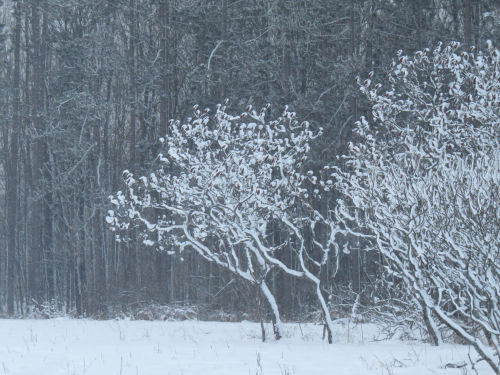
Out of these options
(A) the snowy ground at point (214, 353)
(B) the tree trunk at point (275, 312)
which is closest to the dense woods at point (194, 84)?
(A) the snowy ground at point (214, 353)

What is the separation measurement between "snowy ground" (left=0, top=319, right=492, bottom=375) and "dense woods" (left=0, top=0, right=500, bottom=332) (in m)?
4.47

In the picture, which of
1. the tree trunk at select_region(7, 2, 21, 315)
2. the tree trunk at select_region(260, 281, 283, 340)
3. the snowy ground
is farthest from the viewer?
the tree trunk at select_region(7, 2, 21, 315)

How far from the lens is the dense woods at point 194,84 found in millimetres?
21078

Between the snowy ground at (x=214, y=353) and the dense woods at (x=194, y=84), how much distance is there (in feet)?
14.7

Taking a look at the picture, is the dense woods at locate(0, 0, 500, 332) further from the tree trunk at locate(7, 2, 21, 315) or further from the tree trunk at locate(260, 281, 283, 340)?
the tree trunk at locate(260, 281, 283, 340)

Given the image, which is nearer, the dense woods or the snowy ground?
the snowy ground

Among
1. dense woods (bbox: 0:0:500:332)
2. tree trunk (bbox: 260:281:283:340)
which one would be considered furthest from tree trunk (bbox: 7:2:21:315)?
tree trunk (bbox: 260:281:283:340)

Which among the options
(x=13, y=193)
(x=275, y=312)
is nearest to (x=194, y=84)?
(x=13, y=193)

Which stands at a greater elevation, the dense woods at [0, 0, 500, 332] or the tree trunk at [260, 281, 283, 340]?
the dense woods at [0, 0, 500, 332]

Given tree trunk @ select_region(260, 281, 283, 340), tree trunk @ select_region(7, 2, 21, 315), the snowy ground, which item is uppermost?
tree trunk @ select_region(7, 2, 21, 315)

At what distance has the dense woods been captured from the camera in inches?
830

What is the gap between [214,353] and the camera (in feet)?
35.1

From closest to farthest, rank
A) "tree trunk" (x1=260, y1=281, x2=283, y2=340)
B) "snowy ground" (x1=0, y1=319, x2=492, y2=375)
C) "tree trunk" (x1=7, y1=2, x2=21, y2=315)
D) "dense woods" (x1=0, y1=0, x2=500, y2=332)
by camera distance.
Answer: "snowy ground" (x1=0, y1=319, x2=492, y2=375), "tree trunk" (x1=260, y1=281, x2=283, y2=340), "dense woods" (x1=0, y1=0, x2=500, y2=332), "tree trunk" (x1=7, y1=2, x2=21, y2=315)

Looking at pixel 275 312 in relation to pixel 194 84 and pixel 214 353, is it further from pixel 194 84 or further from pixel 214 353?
pixel 194 84
